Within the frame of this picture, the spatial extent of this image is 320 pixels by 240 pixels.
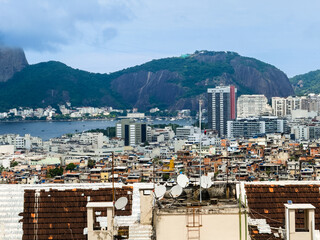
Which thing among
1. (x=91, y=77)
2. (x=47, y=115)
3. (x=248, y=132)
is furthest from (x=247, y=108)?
(x=91, y=77)

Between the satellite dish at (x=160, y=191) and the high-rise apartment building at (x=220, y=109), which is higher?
the high-rise apartment building at (x=220, y=109)

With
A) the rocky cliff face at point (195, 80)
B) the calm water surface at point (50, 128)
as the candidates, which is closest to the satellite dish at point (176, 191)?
the calm water surface at point (50, 128)

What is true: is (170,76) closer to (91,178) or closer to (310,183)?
(91,178)

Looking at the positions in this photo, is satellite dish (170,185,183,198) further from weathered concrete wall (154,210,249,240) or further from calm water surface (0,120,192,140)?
calm water surface (0,120,192,140)

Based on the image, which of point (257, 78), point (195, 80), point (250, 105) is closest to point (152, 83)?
point (195, 80)

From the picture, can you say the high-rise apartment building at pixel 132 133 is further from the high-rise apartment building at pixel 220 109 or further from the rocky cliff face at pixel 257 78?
the rocky cliff face at pixel 257 78

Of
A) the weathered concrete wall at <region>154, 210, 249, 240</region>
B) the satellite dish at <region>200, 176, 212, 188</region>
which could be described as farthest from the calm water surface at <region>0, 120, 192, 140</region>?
the weathered concrete wall at <region>154, 210, 249, 240</region>
